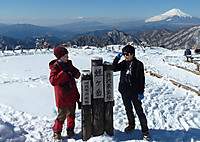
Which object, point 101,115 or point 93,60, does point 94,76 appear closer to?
point 93,60

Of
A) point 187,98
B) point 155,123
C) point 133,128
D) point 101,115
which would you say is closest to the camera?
point 101,115

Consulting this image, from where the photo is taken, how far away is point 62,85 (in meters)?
3.26

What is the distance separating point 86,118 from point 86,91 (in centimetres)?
57

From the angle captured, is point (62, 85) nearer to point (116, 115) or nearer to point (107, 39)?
point (116, 115)

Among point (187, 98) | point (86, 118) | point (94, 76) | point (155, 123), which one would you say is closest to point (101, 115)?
point (86, 118)

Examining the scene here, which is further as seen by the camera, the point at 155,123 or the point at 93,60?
the point at 155,123

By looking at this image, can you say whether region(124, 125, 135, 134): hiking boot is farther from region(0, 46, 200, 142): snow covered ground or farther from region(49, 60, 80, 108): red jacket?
region(49, 60, 80, 108): red jacket

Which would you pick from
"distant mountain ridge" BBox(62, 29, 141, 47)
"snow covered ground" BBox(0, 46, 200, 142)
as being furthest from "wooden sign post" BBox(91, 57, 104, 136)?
"distant mountain ridge" BBox(62, 29, 141, 47)

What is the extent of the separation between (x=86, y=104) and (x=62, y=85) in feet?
1.98

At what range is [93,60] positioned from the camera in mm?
3244

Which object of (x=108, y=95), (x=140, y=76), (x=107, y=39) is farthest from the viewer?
(x=107, y=39)

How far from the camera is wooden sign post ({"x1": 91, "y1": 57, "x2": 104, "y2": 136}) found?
10.7 ft

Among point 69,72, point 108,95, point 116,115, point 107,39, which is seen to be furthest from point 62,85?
point 107,39

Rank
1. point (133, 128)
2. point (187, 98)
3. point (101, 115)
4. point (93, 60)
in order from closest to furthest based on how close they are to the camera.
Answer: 1. point (93, 60)
2. point (101, 115)
3. point (133, 128)
4. point (187, 98)
